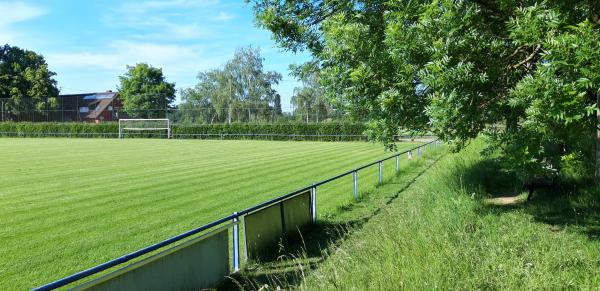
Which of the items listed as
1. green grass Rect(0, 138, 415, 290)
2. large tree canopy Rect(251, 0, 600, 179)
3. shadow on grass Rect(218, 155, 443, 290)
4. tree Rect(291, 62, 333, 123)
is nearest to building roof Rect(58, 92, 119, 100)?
tree Rect(291, 62, 333, 123)

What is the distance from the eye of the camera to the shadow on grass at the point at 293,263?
20.6 ft

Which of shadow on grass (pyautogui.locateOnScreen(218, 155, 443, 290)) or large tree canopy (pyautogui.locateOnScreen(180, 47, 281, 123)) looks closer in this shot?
shadow on grass (pyautogui.locateOnScreen(218, 155, 443, 290))

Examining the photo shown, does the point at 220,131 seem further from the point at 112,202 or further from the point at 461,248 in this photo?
the point at 461,248

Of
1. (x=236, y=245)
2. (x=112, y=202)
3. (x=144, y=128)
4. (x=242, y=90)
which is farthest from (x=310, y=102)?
(x=236, y=245)

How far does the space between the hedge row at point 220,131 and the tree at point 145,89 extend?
18599 mm

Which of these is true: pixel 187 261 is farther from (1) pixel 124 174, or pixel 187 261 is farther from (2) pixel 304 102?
(2) pixel 304 102

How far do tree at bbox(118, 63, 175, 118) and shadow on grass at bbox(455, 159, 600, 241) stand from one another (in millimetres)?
75823

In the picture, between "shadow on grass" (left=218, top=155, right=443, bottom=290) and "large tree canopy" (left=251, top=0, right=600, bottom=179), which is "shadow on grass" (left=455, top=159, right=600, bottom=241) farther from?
"shadow on grass" (left=218, top=155, right=443, bottom=290)

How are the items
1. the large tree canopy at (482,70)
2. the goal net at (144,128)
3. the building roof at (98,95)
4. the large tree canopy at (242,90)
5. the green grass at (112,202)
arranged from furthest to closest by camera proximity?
1. the building roof at (98,95)
2. the large tree canopy at (242,90)
3. the goal net at (144,128)
4. the green grass at (112,202)
5. the large tree canopy at (482,70)

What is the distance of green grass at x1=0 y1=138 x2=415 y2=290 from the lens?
303 inches

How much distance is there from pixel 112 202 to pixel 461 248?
10.0 meters

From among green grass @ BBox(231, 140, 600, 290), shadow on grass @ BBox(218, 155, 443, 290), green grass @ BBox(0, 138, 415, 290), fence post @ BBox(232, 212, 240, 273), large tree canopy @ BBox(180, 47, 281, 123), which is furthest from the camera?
large tree canopy @ BBox(180, 47, 281, 123)

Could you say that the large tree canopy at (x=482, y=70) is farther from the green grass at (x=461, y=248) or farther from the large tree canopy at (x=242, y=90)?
the large tree canopy at (x=242, y=90)

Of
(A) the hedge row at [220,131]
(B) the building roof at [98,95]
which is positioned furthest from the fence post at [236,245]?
(B) the building roof at [98,95]
